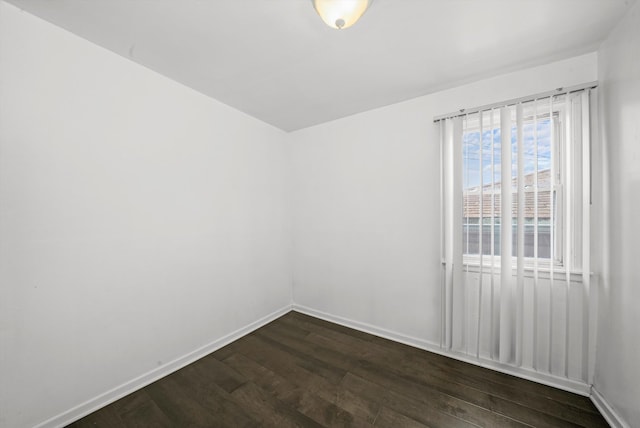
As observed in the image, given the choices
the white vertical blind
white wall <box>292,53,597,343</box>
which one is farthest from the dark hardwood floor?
white wall <box>292,53,597,343</box>

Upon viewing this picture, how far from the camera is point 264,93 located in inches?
89.4

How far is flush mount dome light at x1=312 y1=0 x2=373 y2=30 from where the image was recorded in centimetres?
118

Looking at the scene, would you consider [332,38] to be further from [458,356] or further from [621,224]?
[458,356]

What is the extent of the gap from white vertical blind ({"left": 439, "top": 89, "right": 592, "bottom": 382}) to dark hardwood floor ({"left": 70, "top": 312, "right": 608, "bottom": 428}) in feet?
Answer: 0.94

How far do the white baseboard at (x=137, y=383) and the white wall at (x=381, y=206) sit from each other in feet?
3.60

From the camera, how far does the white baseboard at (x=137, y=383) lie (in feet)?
4.82

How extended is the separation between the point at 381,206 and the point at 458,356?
1.58 metres

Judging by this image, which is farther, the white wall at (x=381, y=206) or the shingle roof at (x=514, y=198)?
the white wall at (x=381, y=206)

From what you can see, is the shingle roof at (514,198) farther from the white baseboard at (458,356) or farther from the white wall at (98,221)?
the white wall at (98,221)

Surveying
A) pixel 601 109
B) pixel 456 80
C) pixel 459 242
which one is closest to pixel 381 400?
pixel 459 242

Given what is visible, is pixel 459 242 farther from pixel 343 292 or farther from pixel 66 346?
pixel 66 346

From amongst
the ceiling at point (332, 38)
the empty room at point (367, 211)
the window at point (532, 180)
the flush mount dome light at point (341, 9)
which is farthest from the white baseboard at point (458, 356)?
the flush mount dome light at point (341, 9)

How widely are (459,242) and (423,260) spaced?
1.28ft

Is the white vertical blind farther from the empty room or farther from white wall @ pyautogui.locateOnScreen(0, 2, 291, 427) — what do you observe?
white wall @ pyautogui.locateOnScreen(0, 2, 291, 427)
